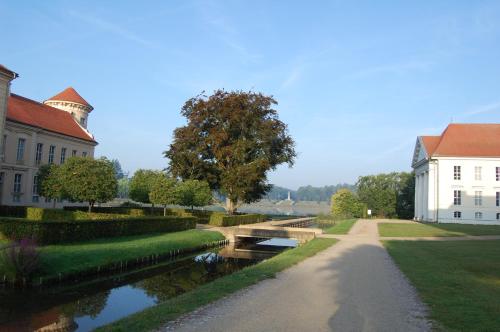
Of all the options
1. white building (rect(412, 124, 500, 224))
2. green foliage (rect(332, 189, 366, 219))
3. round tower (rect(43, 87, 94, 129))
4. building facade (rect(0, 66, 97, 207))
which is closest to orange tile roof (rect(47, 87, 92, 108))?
round tower (rect(43, 87, 94, 129))

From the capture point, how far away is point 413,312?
814 centimetres

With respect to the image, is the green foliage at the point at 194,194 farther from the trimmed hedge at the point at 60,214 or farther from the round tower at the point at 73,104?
the round tower at the point at 73,104

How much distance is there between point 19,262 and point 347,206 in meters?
57.1

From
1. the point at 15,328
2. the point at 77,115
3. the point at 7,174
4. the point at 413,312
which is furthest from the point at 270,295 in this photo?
the point at 77,115

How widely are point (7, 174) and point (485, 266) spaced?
120 ft

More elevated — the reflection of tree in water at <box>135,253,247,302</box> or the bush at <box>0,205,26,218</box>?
the bush at <box>0,205,26,218</box>

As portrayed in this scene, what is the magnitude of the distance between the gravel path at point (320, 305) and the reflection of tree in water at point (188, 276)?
3810mm

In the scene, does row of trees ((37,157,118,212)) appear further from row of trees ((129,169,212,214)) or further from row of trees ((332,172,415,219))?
row of trees ((332,172,415,219))

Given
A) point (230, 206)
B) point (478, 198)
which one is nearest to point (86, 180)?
point (230, 206)

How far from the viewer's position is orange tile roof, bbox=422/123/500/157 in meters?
48.6

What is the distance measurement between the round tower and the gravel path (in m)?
46.8

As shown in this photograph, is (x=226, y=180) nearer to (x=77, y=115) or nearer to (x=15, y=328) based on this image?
(x=77, y=115)

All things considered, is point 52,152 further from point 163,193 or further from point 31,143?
point 163,193

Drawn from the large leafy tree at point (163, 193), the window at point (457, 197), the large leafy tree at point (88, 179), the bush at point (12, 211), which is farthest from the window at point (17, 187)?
the window at point (457, 197)
